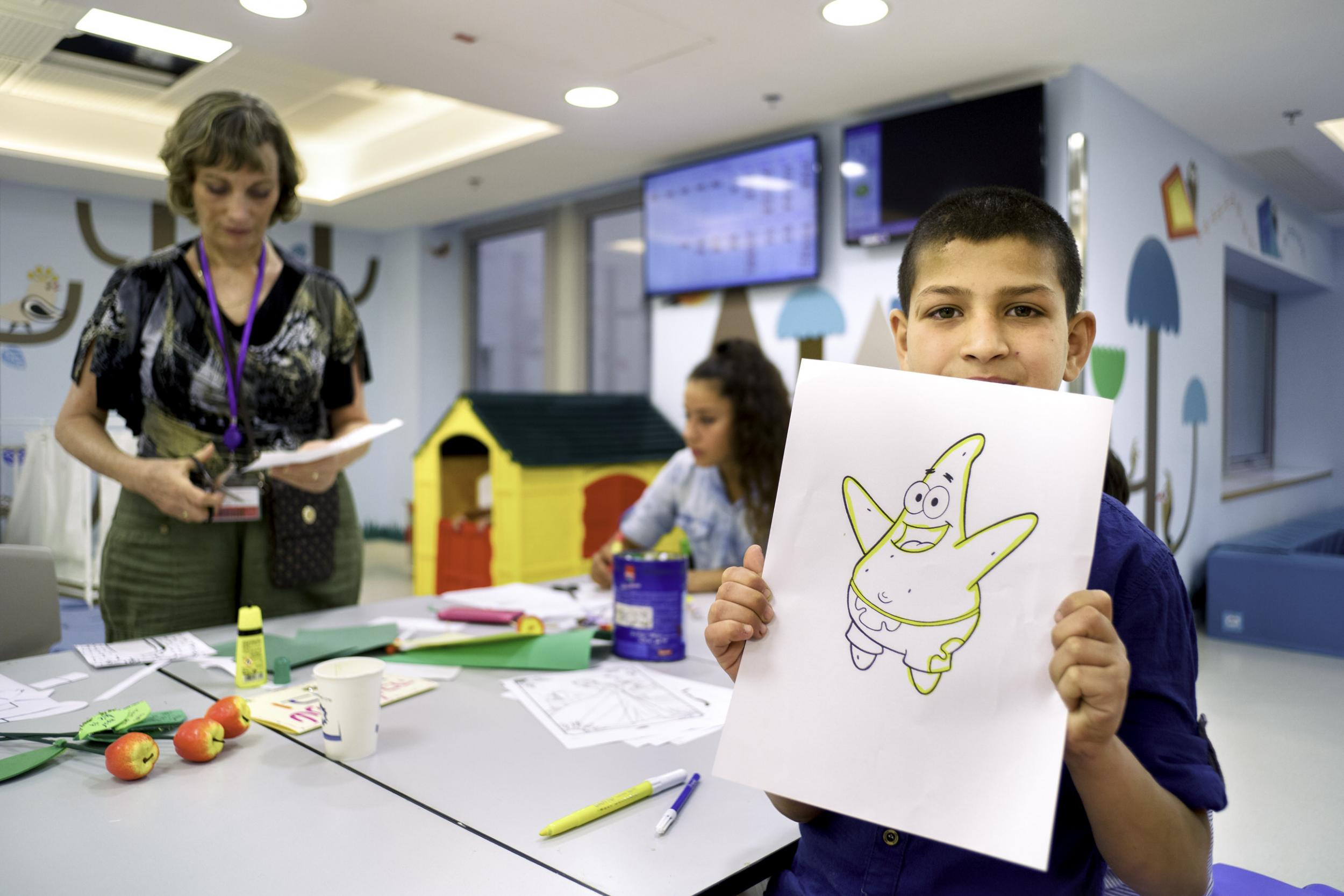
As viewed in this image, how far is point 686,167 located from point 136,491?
3.49m

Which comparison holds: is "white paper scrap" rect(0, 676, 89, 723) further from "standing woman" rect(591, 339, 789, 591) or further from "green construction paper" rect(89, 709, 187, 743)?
"standing woman" rect(591, 339, 789, 591)

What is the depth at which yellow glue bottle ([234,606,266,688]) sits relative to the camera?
133cm

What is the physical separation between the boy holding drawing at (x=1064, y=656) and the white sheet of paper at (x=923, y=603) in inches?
1.1

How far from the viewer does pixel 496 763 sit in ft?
3.50

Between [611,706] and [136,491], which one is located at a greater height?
[136,491]

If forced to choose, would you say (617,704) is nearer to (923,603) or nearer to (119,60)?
(923,603)

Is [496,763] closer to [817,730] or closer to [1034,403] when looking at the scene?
[817,730]

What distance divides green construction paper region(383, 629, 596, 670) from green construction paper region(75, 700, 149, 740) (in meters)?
0.42

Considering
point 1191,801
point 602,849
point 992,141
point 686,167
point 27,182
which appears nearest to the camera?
point 1191,801

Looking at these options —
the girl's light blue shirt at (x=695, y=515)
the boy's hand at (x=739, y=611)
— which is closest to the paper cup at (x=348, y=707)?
the boy's hand at (x=739, y=611)

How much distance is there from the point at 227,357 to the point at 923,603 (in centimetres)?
153

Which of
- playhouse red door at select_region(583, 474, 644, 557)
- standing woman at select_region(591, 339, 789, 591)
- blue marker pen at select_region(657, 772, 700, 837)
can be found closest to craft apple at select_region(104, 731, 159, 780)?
blue marker pen at select_region(657, 772, 700, 837)

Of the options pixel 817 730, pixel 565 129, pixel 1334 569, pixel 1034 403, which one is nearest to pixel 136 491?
pixel 817 730

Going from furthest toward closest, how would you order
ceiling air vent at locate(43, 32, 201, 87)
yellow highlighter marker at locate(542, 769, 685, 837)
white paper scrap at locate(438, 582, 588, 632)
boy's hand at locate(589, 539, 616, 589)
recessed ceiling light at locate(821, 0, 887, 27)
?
recessed ceiling light at locate(821, 0, 887, 27)
ceiling air vent at locate(43, 32, 201, 87)
boy's hand at locate(589, 539, 616, 589)
white paper scrap at locate(438, 582, 588, 632)
yellow highlighter marker at locate(542, 769, 685, 837)
